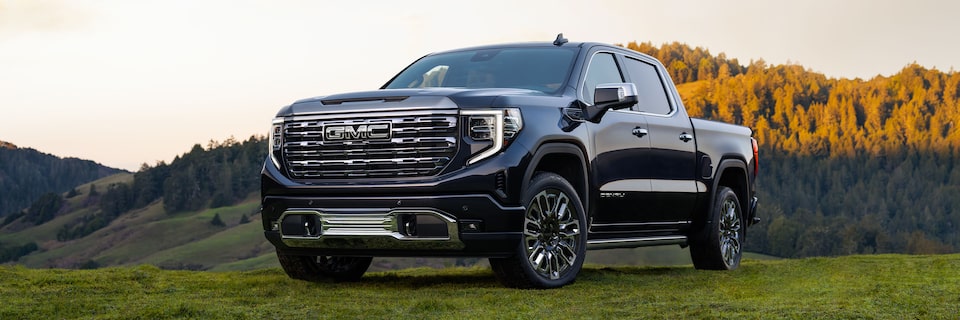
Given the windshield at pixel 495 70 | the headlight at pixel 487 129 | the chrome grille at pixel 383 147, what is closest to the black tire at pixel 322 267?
the chrome grille at pixel 383 147

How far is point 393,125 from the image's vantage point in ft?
23.6

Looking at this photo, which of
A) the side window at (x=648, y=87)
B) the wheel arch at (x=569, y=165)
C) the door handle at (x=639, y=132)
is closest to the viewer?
the wheel arch at (x=569, y=165)

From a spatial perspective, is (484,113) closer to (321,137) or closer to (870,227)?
(321,137)

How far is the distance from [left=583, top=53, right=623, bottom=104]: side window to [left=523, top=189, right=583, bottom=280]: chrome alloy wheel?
3.33ft

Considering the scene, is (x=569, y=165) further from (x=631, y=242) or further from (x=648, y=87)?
(x=648, y=87)

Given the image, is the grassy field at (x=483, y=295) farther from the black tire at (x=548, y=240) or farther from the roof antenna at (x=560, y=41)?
the roof antenna at (x=560, y=41)

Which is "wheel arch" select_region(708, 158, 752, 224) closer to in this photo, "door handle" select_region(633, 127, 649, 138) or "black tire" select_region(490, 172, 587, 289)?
"door handle" select_region(633, 127, 649, 138)

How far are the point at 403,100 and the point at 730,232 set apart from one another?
16.3ft

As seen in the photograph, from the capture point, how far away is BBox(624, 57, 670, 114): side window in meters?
9.40

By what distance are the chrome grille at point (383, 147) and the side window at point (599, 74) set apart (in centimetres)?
158

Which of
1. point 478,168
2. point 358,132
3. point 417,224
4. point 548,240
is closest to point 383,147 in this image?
point 358,132

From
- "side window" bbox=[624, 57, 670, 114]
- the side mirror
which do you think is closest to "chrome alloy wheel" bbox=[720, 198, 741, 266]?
"side window" bbox=[624, 57, 670, 114]

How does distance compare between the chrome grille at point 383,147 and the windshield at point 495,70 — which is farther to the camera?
the windshield at point 495,70

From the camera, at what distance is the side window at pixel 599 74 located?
842 centimetres
